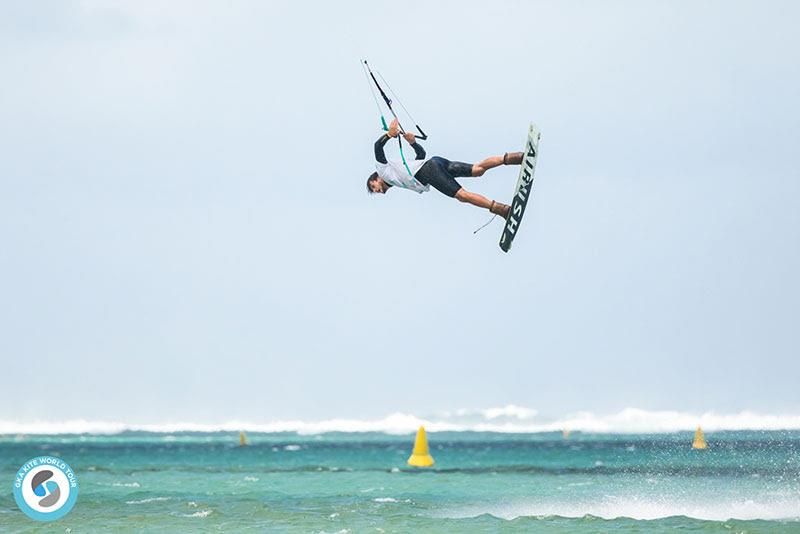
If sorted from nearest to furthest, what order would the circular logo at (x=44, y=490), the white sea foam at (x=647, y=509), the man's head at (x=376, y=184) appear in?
1. the man's head at (x=376, y=184)
2. the circular logo at (x=44, y=490)
3. the white sea foam at (x=647, y=509)

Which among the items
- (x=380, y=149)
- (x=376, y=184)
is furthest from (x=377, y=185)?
(x=380, y=149)

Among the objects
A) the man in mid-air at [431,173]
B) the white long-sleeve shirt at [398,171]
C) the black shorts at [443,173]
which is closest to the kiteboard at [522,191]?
the man in mid-air at [431,173]

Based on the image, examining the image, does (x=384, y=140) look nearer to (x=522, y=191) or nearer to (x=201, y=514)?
(x=522, y=191)

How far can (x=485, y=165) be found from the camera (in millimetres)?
15180

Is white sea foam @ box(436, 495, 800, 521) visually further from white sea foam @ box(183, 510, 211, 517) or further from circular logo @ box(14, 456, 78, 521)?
circular logo @ box(14, 456, 78, 521)

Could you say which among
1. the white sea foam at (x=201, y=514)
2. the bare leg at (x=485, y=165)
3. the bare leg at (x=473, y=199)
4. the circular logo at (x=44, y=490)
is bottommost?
the white sea foam at (x=201, y=514)

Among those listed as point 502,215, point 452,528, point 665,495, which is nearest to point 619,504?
point 665,495

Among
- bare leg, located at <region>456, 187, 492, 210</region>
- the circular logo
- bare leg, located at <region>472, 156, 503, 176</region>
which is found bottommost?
the circular logo

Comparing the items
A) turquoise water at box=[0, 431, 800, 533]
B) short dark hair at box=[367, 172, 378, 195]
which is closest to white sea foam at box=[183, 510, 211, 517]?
turquoise water at box=[0, 431, 800, 533]

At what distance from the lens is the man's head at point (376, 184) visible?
15062mm

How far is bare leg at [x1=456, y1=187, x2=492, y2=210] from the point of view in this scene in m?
15.1

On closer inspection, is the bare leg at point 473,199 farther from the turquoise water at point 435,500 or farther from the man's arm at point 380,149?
the turquoise water at point 435,500

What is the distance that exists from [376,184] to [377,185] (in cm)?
2

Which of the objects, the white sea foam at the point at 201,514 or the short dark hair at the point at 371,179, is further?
the white sea foam at the point at 201,514
